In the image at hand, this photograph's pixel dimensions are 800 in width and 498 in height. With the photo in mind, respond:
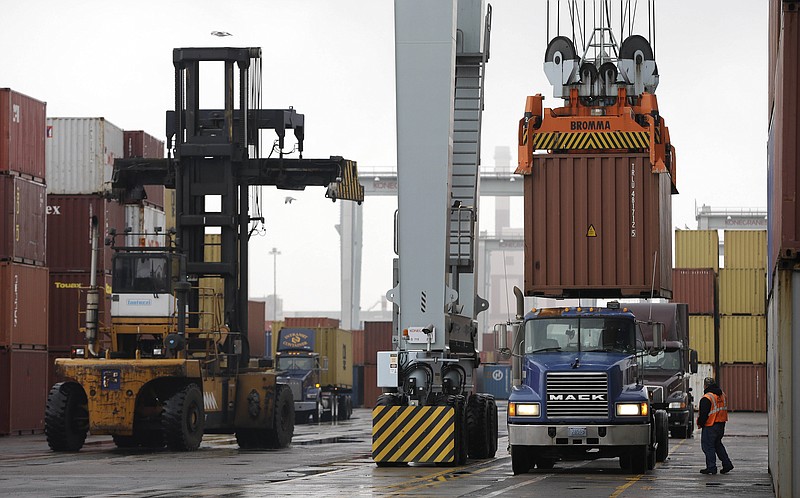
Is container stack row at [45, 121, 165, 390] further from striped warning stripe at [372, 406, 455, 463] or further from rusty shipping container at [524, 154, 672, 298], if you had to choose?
striped warning stripe at [372, 406, 455, 463]

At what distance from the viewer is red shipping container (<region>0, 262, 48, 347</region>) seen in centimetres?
3262

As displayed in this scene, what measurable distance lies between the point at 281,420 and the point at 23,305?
8089 mm

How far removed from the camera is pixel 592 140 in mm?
26750

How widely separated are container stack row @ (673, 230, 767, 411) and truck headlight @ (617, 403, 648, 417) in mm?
37533

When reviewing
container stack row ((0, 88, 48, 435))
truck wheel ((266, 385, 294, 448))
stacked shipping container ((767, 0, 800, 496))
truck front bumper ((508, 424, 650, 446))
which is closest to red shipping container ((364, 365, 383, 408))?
container stack row ((0, 88, 48, 435))

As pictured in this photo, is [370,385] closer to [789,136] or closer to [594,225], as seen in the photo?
[594,225]

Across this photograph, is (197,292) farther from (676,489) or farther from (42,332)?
(676,489)

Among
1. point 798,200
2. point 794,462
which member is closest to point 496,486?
point 794,462

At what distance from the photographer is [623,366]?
65.3ft

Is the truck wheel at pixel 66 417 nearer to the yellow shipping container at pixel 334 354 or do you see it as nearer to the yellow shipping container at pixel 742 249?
the yellow shipping container at pixel 334 354

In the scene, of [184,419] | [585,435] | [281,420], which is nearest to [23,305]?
[281,420]

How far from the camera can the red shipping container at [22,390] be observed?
107ft

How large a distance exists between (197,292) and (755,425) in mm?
21410

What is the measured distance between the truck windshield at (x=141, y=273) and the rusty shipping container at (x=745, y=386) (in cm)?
3502
